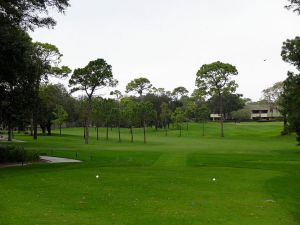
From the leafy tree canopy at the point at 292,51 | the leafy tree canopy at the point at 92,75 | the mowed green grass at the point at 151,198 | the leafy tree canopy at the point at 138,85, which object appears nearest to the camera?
the mowed green grass at the point at 151,198

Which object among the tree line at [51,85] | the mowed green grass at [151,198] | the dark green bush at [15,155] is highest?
the tree line at [51,85]

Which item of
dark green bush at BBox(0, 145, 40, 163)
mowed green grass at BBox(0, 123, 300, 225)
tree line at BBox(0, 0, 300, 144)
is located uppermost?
tree line at BBox(0, 0, 300, 144)

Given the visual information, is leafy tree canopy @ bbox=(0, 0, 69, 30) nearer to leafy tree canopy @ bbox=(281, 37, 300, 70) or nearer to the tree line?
the tree line

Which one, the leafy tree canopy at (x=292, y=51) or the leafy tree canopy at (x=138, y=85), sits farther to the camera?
the leafy tree canopy at (x=138, y=85)

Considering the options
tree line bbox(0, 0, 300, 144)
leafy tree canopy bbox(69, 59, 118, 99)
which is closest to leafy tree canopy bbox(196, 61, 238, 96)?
tree line bbox(0, 0, 300, 144)

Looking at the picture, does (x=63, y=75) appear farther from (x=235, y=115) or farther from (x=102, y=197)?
(x=235, y=115)

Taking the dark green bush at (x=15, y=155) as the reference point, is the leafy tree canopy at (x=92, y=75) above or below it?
above

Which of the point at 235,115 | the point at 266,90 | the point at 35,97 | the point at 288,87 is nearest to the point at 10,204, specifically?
the point at 35,97

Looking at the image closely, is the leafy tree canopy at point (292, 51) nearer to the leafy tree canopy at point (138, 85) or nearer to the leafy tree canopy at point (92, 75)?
the leafy tree canopy at point (92, 75)

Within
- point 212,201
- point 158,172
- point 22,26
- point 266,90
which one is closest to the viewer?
point 212,201

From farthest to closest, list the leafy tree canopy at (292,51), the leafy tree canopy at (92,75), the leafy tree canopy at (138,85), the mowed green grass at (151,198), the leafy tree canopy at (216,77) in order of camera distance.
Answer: the leafy tree canopy at (138,85) → the leafy tree canopy at (216,77) → the leafy tree canopy at (92,75) → the leafy tree canopy at (292,51) → the mowed green grass at (151,198)

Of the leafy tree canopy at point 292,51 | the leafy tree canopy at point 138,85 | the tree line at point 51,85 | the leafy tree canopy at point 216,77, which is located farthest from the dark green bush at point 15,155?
the leafy tree canopy at point 138,85

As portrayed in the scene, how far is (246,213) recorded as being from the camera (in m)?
13.5

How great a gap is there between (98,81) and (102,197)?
1913 inches
